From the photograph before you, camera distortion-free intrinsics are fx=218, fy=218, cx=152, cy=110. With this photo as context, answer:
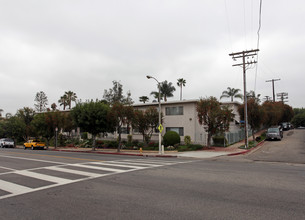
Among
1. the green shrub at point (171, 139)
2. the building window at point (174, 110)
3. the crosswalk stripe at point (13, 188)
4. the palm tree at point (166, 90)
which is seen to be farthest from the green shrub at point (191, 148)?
the palm tree at point (166, 90)

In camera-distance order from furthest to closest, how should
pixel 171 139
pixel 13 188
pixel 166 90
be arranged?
1. pixel 166 90
2. pixel 171 139
3. pixel 13 188

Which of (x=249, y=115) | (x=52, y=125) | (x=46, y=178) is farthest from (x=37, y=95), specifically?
(x=46, y=178)

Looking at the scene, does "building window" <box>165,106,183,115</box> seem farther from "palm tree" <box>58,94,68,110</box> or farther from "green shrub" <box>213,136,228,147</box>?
"palm tree" <box>58,94,68,110</box>

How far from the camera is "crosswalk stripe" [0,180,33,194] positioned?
7.05 meters

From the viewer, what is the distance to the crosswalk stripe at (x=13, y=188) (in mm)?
7052

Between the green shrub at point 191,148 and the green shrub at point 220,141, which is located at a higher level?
the green shrub at point 220,141

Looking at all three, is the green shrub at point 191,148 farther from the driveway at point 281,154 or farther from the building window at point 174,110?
the driveway at point 281,154

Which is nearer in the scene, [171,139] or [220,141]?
[171,139]

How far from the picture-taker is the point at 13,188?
24.4 feet

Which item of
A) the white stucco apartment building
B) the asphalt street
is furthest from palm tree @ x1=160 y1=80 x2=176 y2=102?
the asphalt street

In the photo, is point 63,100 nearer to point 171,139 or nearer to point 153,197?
point 171,139

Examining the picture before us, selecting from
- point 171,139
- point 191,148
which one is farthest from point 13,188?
point 171,139

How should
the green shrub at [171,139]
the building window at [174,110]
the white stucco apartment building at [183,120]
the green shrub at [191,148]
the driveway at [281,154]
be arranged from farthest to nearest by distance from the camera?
the building window at [174,110] → the white stucco apartment building at [183,120] → the green shrub at [171,139] → the green shrub at [191,148] → the driveway at [281,154]

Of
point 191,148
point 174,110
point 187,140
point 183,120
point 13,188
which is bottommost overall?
point 191,148
